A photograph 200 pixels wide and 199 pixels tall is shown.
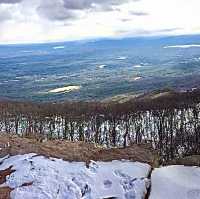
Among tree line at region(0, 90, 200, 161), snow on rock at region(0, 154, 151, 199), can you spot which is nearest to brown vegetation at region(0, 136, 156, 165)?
snow on rock at region(0, 154, 151, 199)

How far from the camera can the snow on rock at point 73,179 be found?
31.5 m

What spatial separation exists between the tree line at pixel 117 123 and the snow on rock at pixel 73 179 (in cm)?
7768

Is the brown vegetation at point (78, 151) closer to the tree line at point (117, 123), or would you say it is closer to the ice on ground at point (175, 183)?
the ice on ground at point (175, 183)

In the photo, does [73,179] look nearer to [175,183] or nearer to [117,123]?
[175,183]

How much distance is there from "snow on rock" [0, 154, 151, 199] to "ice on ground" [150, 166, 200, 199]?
2.65 ft

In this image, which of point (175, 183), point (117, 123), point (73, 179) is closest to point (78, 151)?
point (73, 179)

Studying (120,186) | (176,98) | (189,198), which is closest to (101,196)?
(120,186)

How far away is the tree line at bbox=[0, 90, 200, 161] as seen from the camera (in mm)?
126312

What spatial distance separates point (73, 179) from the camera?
108ft

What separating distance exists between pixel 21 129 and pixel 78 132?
1825cm

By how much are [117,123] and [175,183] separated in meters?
114

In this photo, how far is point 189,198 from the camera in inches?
1226

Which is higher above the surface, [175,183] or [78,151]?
[78,151]

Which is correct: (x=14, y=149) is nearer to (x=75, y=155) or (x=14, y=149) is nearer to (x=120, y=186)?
(x=75, y=155)
